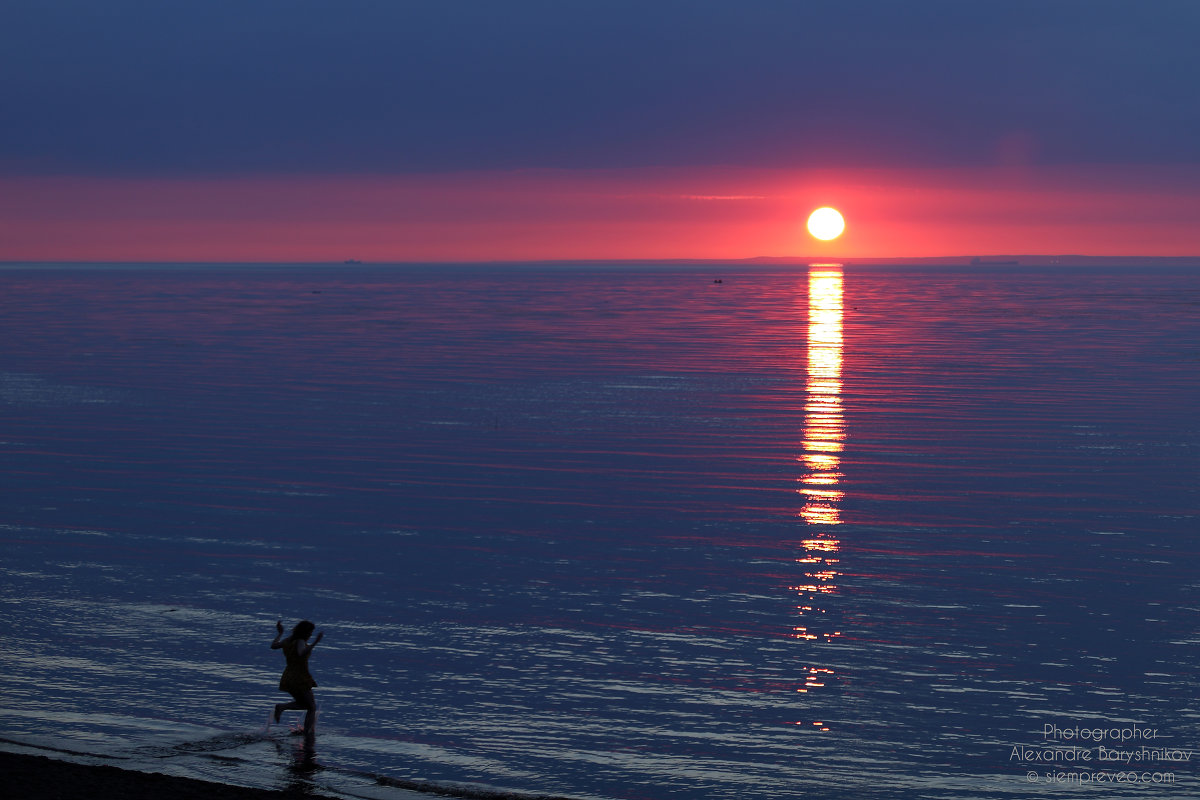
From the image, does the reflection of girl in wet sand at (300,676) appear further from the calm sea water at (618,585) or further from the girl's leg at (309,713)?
the calm sea water at (618,585)

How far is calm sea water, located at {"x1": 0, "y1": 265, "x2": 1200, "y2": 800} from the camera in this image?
1269 cm

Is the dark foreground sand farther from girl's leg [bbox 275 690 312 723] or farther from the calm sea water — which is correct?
girl's leg [bbox 275 690 312 723]

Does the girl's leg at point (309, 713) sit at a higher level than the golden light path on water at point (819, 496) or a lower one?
lower

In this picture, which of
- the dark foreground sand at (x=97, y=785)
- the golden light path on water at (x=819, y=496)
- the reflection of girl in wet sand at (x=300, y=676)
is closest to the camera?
the dark foreground sand at (x=97, y=785)

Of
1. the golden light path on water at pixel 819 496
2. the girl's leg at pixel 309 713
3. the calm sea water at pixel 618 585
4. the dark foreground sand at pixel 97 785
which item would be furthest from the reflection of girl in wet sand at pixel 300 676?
the golden light path on water at pixel 819 496

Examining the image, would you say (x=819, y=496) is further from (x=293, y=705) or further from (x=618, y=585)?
(x=293, y=705)

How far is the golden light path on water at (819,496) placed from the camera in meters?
16.6

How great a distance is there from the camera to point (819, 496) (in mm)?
24984

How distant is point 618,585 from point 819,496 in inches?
293

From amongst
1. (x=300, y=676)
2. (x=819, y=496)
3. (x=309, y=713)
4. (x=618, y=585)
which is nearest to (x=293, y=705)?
(x=309, y=713)

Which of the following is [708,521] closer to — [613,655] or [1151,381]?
[613,655]

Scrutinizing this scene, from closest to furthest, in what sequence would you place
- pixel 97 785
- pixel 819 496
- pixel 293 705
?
pixel 97 785 < pixel 293 705 < pixel 819 496

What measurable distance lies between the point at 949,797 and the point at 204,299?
124598mm

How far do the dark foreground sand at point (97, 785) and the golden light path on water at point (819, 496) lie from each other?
19.5 ft
